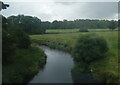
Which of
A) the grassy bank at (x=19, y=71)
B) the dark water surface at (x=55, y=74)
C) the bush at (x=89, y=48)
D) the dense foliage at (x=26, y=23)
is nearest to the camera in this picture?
the grassy bank at (x=19, y=71)

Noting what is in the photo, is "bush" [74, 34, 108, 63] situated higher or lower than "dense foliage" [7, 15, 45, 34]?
lower

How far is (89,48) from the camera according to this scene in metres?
29.3

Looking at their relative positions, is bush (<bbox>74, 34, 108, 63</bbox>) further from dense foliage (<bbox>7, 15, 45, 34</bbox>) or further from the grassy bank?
dense foliage (<bbox>7, 15, 45, 34</bbox>)

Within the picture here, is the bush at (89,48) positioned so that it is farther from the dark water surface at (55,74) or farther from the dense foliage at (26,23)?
the dense foliage at (26,23)

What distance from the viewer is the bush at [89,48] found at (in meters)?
29.2

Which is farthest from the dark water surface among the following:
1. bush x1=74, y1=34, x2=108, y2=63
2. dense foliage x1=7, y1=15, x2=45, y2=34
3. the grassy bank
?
dense foliage x1=7, y1=15, x2=45, y2=34

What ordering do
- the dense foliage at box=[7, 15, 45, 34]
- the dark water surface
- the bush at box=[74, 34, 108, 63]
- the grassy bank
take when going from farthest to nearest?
the dense foliage at box=[7, 15, 45, 34] → the bush at box=[74, 34, 108, 63] → the dark water surface → the grassy bank

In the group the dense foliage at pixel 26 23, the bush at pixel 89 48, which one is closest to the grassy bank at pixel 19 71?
the bush at pixel 89 48

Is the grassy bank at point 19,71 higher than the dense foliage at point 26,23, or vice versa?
the dense foliage at point 26,23

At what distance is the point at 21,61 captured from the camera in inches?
1261

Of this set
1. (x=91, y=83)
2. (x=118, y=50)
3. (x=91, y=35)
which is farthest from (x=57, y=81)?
(x=118, y=50)

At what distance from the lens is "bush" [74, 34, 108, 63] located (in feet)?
96.0

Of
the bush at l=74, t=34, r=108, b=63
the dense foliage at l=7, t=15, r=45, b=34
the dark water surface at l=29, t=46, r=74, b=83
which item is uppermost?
the dense foliage at l=7, t=15, r=45, b=34

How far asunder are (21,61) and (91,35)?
12.5 metres
